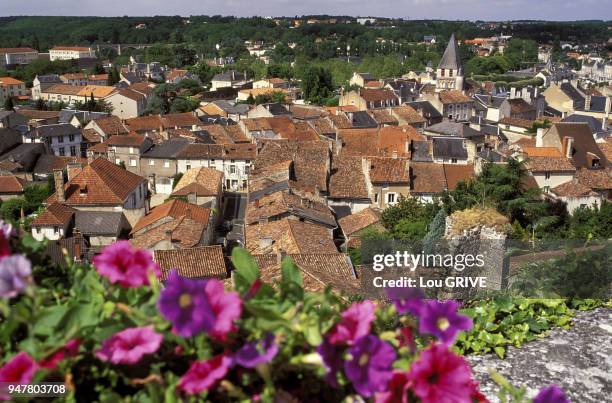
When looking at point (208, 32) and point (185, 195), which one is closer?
point (185, 195)

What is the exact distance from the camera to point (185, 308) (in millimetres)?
1639

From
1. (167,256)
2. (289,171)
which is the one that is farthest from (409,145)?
(167,256)

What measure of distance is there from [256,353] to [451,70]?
8144 cm

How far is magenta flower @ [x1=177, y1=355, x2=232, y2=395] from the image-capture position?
1.71 m

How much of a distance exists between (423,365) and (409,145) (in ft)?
115

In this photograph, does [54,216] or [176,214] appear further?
[54,216]

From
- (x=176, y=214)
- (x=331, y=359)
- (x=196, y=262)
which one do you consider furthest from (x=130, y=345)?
(x=176, y=214)

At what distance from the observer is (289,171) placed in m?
28.5

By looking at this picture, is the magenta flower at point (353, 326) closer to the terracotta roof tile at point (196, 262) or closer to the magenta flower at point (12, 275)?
the magenta flower at point (12, 275)

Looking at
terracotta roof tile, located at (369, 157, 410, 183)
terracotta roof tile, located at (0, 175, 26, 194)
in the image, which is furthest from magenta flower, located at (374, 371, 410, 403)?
terracotta roof tile, located at (0, 175, 26, 194)

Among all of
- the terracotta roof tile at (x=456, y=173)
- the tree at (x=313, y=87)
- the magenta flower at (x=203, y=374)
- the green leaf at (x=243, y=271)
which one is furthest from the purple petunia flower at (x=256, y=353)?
the tree at (x=313, y=87)

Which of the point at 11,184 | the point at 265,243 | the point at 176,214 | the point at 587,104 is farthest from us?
the point at 587,104

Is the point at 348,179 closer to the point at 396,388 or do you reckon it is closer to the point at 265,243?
the point at 265,243

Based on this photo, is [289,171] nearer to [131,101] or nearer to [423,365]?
[423,365]
